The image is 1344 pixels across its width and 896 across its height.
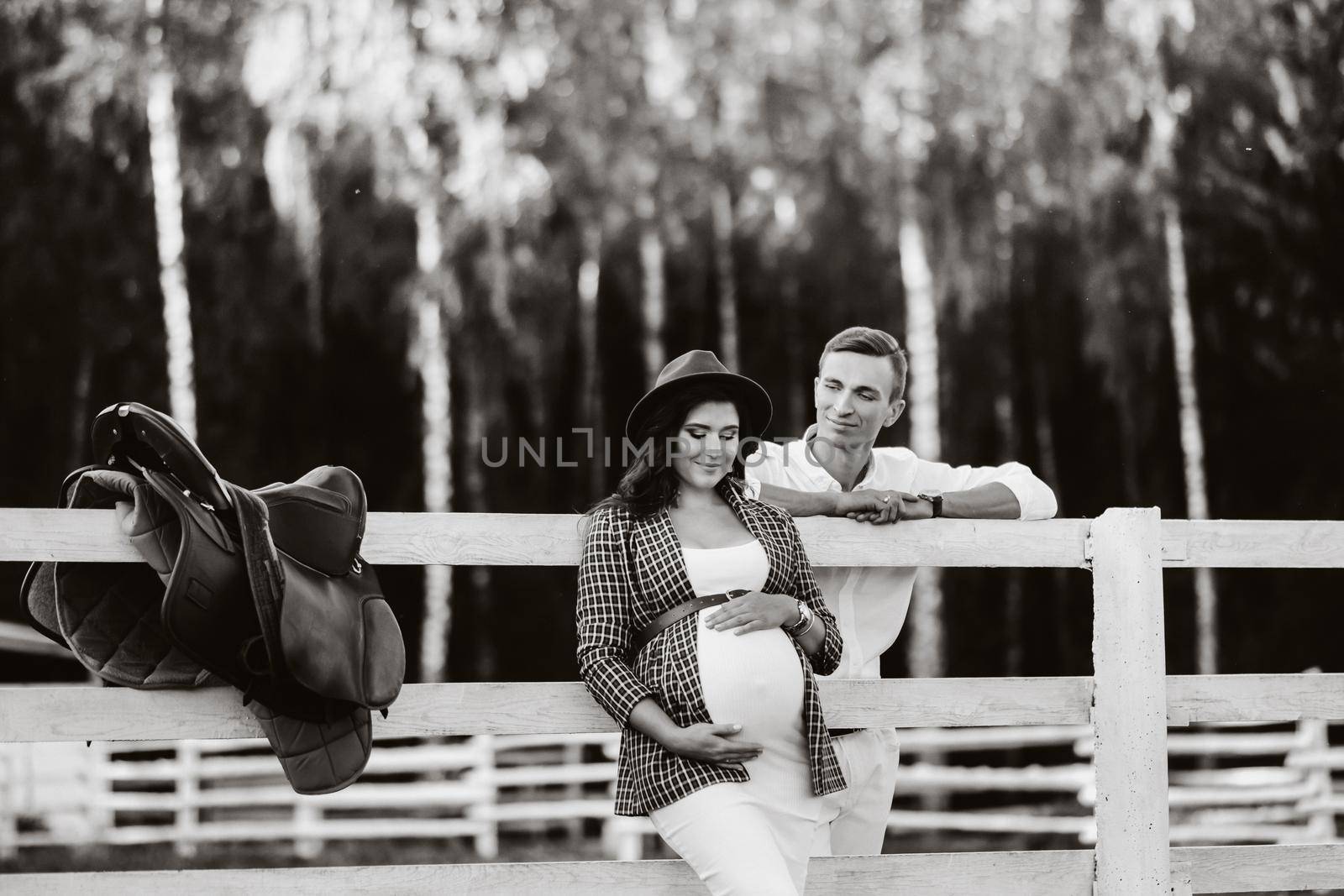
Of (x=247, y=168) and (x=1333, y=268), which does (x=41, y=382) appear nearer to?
(x=247, y=168)

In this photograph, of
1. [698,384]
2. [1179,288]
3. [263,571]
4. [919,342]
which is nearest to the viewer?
[263,571]

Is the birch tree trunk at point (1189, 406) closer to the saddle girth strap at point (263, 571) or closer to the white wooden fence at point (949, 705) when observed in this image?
the white wooden fence at point (949, 705)

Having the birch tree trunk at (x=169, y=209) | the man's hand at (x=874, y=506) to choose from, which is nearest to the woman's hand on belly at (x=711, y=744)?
the man's hand at (x=874, y=506)

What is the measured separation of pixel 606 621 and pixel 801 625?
0.37 m

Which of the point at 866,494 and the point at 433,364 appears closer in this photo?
the point at 866,494

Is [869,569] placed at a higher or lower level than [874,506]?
lower

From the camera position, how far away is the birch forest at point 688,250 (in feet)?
34.4

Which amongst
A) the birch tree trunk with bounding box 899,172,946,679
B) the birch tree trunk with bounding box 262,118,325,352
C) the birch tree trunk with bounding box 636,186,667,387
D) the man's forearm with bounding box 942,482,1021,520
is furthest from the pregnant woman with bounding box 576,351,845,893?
the birch tree trunk with bounding box 262,118,325,352

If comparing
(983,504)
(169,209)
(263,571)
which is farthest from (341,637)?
(169,209)

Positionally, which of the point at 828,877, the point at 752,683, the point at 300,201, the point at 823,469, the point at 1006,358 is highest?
the point at 300,201

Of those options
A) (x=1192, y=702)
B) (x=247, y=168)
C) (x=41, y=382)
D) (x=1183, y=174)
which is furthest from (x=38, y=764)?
(x=1183, y=174)

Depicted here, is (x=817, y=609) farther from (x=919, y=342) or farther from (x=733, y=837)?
(x=919, y=342)

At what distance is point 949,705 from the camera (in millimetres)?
2713

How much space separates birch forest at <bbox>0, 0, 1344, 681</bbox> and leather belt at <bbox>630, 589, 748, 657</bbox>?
8295mm
